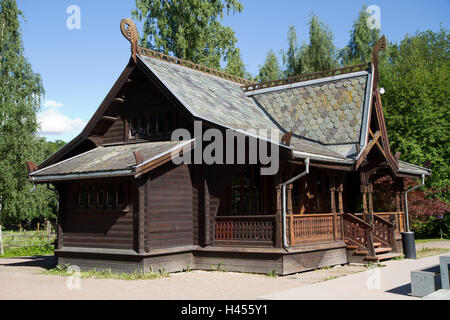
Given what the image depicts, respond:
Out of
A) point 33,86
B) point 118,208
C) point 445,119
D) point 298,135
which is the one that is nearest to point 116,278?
point 118,208

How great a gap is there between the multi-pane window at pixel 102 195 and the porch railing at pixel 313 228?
523 centimetres

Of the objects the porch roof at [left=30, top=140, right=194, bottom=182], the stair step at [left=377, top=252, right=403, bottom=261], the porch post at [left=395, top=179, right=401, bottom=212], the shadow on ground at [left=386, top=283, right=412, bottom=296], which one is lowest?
the shadow on ground at [left=386, top=283, right=412, bottom=296]

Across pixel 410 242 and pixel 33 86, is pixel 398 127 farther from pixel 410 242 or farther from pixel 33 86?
pixel 33 86

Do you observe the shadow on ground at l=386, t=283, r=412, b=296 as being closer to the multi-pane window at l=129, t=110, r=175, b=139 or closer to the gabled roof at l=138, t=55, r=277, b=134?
the gabled roof at l=138, t=55, r=277, b=134

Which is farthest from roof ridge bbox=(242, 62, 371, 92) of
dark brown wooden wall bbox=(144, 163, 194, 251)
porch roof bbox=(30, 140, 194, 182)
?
dark brown wooden wall bbox=(144, 163, 194, 251)

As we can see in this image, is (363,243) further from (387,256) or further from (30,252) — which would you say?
(30,252)

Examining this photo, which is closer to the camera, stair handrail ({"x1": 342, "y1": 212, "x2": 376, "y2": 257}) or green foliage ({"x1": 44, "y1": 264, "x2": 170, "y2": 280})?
green foliage ({"x1": 44, "y1": 264, "x2": 170, "y2": 280})

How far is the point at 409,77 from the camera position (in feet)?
106

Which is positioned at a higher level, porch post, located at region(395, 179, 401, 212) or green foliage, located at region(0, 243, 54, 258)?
porch post, located at region(395, 179, 401, 212)

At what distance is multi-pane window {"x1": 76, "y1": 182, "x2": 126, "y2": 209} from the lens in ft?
49.2

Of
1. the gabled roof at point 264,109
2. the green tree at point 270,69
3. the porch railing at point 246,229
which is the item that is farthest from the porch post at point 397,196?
the green tree at point 270,69

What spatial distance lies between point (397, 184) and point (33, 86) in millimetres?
23388

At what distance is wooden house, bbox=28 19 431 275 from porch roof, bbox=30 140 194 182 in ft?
0.18

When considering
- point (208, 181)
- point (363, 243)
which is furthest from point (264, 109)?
point (363, 243)
